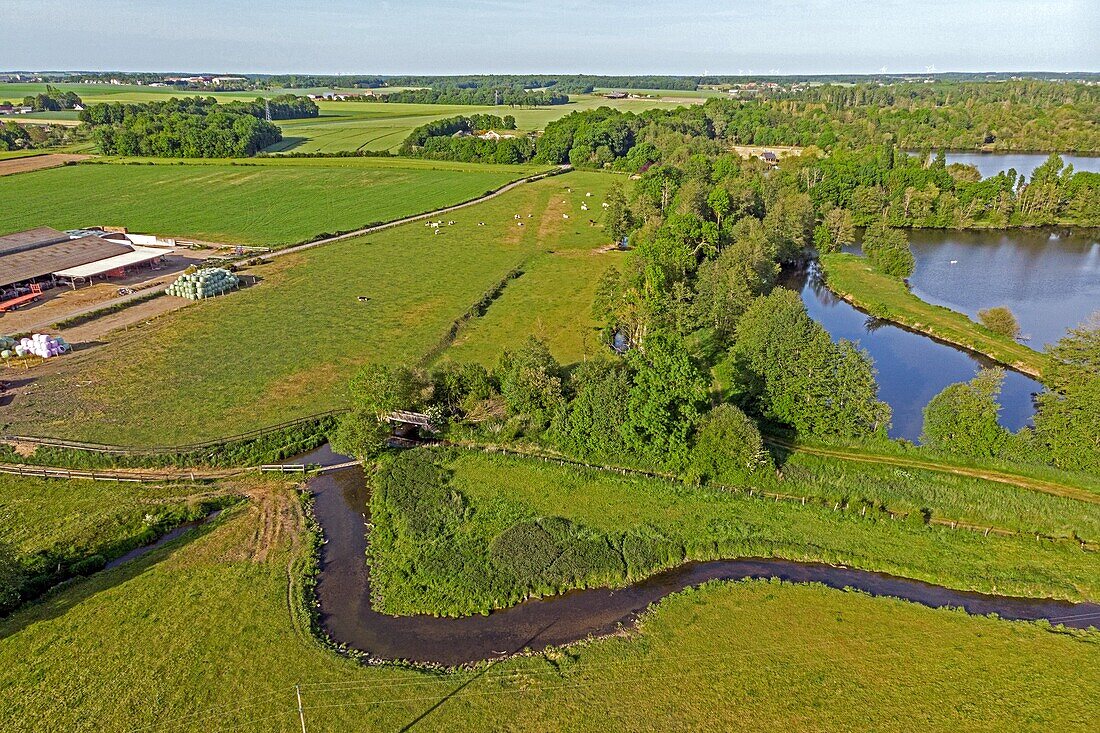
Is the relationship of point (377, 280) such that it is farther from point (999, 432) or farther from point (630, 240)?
point (999, 432)

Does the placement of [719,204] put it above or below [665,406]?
above

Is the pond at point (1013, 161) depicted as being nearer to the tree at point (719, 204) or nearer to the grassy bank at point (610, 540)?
the tree at point (719, 204)

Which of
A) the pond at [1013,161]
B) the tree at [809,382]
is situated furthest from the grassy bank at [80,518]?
the pond at [1013,161]

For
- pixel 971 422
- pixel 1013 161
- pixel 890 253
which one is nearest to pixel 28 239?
pixel 971 422

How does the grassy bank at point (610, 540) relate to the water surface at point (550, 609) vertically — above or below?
above

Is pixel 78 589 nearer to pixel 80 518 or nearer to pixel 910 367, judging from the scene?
pixel 80 518

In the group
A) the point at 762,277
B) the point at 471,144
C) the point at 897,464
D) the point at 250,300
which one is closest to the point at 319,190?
the point at 471,144
